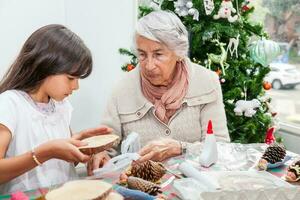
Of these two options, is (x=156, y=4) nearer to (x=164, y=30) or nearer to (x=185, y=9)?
(x=185, y=9)

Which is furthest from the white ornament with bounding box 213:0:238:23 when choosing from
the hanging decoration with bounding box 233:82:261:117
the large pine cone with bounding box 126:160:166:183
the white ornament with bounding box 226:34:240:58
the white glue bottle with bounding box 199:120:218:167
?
the large pine cone with bounding box 126:160:166:183

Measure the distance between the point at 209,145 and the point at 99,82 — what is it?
6.84 ft

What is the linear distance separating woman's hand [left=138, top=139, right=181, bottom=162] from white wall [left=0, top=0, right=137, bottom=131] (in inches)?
67.8

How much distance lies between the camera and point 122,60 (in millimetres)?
3398

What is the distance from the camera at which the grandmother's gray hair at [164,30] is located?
1791mm

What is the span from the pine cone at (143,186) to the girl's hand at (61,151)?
188 millimetres

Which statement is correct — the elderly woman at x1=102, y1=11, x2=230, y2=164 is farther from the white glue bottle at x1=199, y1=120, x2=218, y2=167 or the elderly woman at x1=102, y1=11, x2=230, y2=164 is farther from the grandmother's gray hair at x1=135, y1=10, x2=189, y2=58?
the white glue bottle at x1=199, y1=120, x2=218, y2=167

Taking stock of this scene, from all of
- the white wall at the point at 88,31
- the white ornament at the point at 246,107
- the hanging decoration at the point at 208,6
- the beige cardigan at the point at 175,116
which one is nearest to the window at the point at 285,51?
the white ornament at the point at 246,107

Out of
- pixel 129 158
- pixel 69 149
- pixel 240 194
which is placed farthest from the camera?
pixel 129 158

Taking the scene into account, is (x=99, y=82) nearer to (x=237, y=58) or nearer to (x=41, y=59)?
(x=237, y=58)

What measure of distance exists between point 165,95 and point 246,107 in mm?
863


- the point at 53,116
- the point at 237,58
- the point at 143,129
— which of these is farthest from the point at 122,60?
the point at 53,116

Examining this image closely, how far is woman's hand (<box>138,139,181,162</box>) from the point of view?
1441 mm

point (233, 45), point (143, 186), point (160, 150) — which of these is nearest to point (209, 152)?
point (160, 150)
